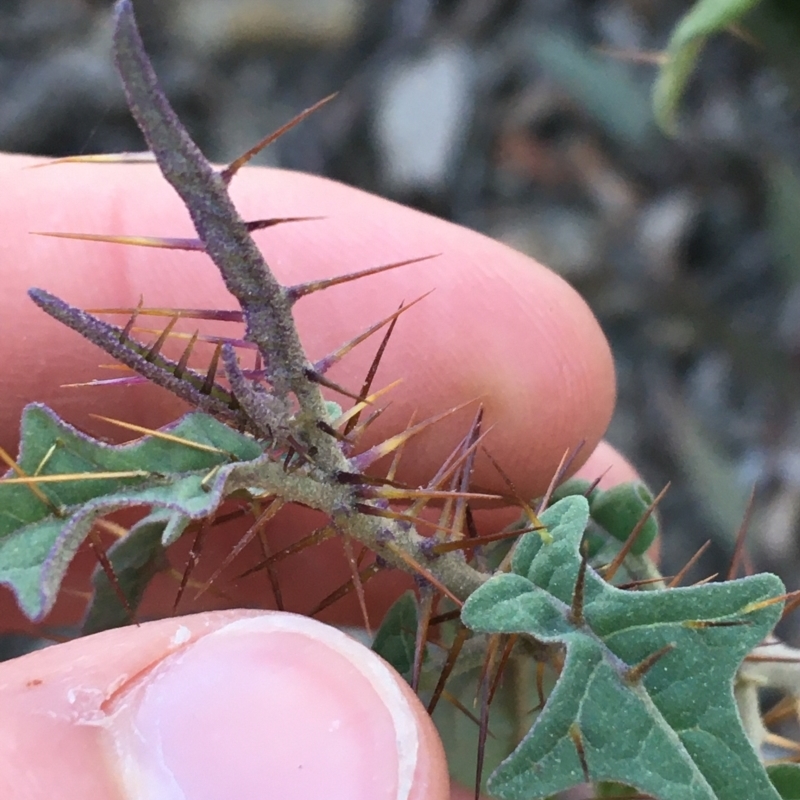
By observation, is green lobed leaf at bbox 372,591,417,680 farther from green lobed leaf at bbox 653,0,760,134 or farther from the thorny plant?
green lobed leaf at bbox 653,0,760,134

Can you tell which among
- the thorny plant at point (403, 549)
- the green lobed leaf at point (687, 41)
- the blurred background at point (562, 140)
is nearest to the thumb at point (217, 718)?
the thorny plant at point (403, 549)

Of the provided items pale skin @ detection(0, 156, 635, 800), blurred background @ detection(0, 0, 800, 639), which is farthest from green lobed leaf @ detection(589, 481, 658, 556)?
blurred background @ detection(0, 0, 800, 639)

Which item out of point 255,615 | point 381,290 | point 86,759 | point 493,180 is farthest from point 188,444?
point 493,180

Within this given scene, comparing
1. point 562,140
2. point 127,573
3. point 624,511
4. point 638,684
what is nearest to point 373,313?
point 624,511

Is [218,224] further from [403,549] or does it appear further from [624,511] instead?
[624,511]

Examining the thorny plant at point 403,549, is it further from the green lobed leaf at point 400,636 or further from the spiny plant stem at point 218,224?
the green lobed leaf at point 400,636

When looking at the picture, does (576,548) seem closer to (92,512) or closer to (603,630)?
(603,630)

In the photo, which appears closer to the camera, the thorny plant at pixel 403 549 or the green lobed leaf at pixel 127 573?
the thorny plant at pixel 403 549
